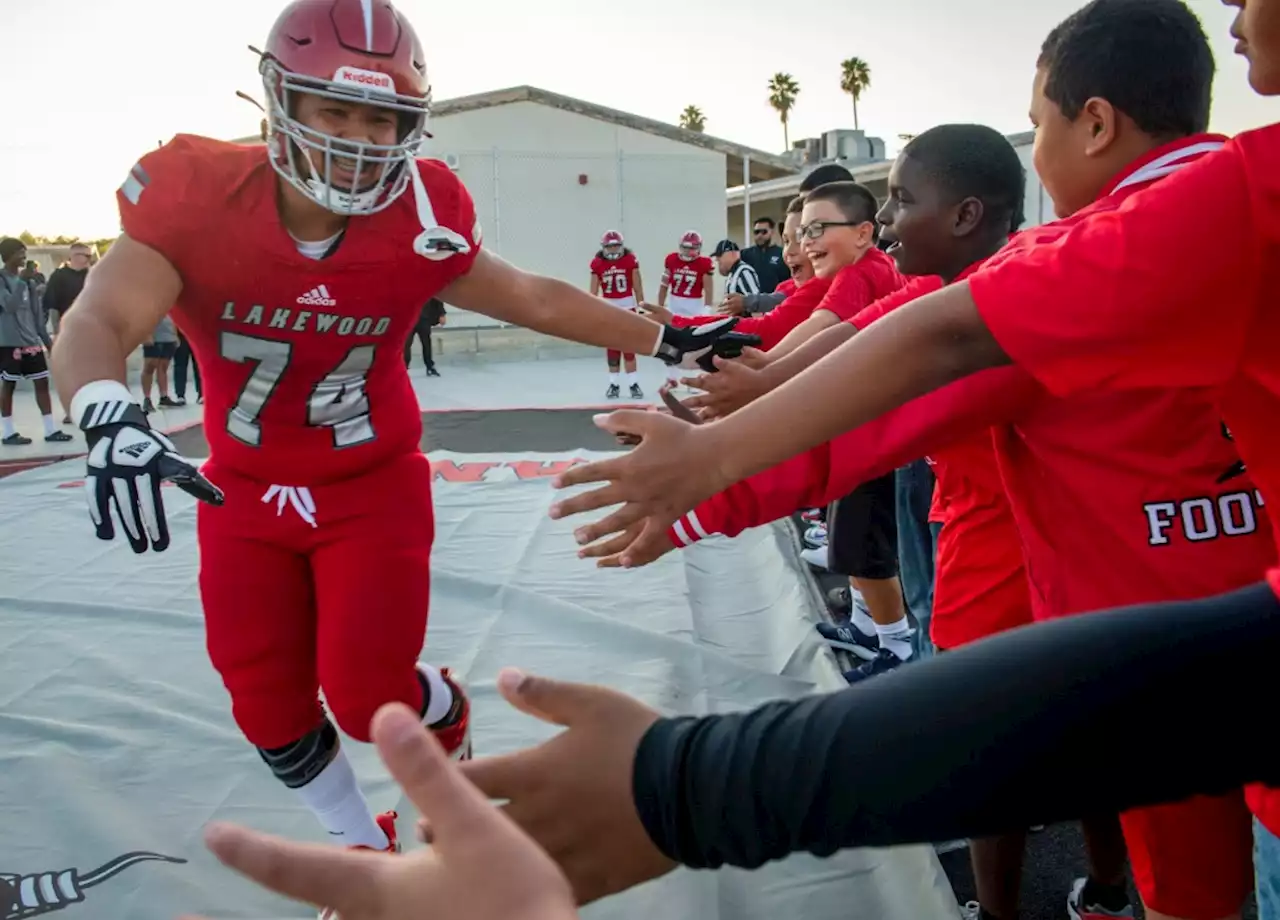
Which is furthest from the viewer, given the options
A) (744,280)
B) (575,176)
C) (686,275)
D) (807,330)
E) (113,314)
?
(575,176)

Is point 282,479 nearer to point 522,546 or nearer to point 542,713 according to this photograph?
point 542,713

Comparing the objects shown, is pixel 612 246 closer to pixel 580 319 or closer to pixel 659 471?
pixel 580 319

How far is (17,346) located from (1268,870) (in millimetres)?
9713

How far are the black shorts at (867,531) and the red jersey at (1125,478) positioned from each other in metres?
1.87

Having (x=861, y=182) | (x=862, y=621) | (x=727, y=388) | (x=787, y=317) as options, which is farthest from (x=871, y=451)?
(x=861, y=182)

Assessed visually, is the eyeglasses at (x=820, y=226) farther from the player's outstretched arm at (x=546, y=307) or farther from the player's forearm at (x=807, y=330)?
the player's outstretched arm at (x=546, y=307)

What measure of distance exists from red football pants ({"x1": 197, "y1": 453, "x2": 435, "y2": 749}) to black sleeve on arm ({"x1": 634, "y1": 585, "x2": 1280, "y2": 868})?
1.46 metres

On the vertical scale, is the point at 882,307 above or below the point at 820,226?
below

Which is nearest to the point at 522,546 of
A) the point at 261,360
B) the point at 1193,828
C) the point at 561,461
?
the point at 561,461

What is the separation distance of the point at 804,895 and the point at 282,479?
1607 millimetres

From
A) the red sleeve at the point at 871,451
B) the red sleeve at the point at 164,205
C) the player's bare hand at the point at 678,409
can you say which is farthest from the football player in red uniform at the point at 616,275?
the red sleeve at the point at 871,451

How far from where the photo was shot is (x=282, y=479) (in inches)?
86.0

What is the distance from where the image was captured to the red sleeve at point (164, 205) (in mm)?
1965

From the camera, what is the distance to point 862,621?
12.5 feet
